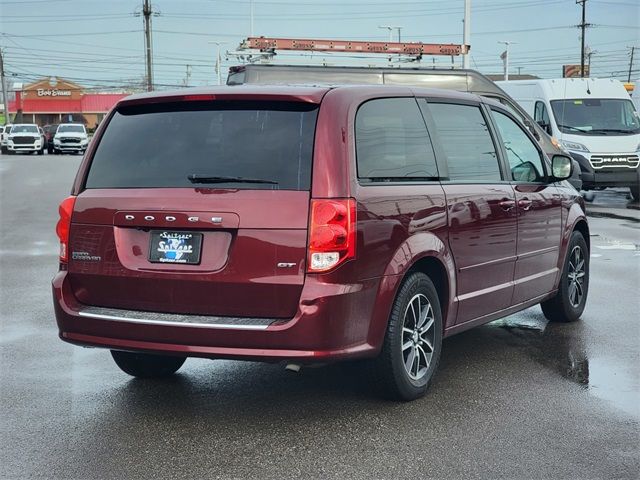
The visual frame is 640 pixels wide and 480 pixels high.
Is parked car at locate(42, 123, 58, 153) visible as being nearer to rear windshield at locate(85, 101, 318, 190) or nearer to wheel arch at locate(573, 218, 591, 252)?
wheel arch at locate(573, 218, 591, 252)

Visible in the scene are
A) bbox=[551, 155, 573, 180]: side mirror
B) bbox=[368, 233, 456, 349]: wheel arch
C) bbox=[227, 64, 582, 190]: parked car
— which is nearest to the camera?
bbox=[368, 233, 456, 349]: wheel arch

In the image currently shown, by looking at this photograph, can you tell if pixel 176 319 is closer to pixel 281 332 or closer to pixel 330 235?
pixel 281 332

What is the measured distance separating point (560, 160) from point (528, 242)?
800 mm

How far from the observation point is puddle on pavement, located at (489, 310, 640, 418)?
18.8 ft

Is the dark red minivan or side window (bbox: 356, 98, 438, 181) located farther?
side window (bbox: 356, 98, 438, 181)

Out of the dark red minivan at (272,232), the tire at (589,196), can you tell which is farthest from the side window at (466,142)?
the tire at (589,196)

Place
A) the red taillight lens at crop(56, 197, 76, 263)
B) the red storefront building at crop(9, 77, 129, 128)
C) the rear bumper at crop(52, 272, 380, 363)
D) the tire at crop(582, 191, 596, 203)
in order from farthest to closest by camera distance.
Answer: the red storefront building at crop(9, 77, 129, 128) < the tire at crop(582, 191, 596, 203) < the red taillight lens at crop(56, 197, 76, 263) < the rear bumper at crop(52, 272, 380, 363)

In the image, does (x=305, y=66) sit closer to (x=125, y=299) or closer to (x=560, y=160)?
(x=560, y=160)

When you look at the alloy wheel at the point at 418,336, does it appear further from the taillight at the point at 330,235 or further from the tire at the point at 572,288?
the tire at the point at 572,288

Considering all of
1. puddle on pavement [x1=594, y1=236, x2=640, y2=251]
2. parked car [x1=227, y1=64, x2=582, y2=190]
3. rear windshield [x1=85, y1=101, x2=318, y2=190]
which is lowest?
puddle on pavement [x1=594, y1=236, x2=640, y2=251]

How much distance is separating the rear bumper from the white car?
47.0 metres

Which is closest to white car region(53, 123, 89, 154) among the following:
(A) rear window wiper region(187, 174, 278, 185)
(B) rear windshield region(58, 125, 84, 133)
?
(B) rear windshield region(58, 125, 84, 133)

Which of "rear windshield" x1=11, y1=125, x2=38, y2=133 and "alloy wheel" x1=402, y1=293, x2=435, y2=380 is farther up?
"rear windshield" x1=11, y1=125, x2=38, y2=133

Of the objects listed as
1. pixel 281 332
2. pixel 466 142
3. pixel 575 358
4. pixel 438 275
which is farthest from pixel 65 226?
pixel 575 358
